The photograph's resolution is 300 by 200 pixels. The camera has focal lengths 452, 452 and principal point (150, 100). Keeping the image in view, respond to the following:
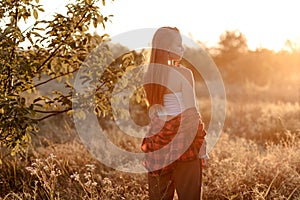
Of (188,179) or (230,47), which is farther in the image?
(230,47)

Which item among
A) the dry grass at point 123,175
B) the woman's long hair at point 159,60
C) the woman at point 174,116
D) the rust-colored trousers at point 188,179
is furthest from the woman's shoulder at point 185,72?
the dry grass at point 123,175

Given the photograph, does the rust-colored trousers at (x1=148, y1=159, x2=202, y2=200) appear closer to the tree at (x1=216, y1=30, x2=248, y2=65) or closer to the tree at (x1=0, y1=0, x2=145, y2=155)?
the tree at (x1=0, y1=0, x2=145, y2=155)

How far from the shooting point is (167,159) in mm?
3688

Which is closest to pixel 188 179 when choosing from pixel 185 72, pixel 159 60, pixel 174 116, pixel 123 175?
pixel 174 116

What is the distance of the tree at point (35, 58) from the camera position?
12.5ft

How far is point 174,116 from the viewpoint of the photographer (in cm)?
355

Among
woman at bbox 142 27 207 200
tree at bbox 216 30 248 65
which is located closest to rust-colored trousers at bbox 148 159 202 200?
woman at bbox 142 27 207 200

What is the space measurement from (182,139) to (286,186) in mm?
2512

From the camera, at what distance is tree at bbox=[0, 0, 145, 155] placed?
3824 mm

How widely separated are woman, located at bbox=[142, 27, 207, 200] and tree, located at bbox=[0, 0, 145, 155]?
0.91 m

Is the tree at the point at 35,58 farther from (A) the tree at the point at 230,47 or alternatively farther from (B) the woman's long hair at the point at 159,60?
(A) the tree at the point at 230,47

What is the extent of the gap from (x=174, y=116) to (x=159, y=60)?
454 mm

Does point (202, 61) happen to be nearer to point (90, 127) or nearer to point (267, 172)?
point (90, 127)

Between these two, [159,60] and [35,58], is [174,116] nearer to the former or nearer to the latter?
[159,60]
